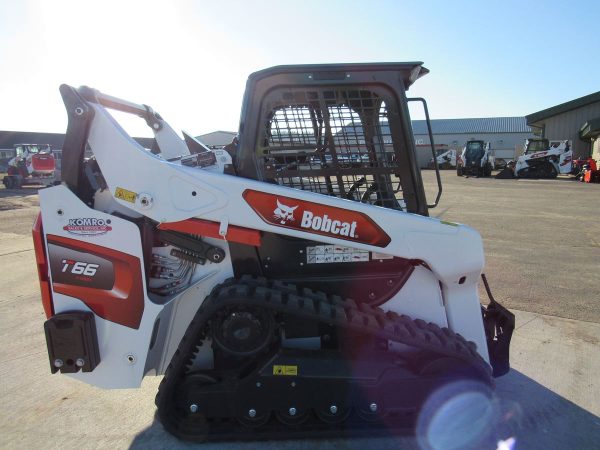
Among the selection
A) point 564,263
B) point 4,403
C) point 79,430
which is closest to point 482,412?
point 79,430

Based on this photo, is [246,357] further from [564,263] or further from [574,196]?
[574,196]

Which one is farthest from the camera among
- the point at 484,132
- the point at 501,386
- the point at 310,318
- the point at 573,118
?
the point at 484,132

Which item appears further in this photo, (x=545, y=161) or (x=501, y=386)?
(x=545, y=161)

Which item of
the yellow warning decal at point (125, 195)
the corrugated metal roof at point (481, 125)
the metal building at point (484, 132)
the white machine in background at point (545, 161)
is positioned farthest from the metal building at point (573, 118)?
the yellow warning decal at point (125, 195)

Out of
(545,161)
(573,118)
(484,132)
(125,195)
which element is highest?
(484,132)

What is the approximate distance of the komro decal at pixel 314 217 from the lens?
2432 mm

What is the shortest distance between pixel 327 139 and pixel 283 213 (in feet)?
1.82

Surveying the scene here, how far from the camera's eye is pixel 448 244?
8.33 ft

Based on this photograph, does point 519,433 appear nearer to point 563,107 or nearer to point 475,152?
point 475,152

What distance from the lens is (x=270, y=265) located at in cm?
270

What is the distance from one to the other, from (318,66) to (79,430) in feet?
8.70

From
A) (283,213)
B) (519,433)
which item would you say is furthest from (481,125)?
(283,213)

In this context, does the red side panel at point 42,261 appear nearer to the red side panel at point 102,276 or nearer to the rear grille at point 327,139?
the red side panel at point 102,276

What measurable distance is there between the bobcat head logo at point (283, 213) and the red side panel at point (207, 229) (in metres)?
0.17
